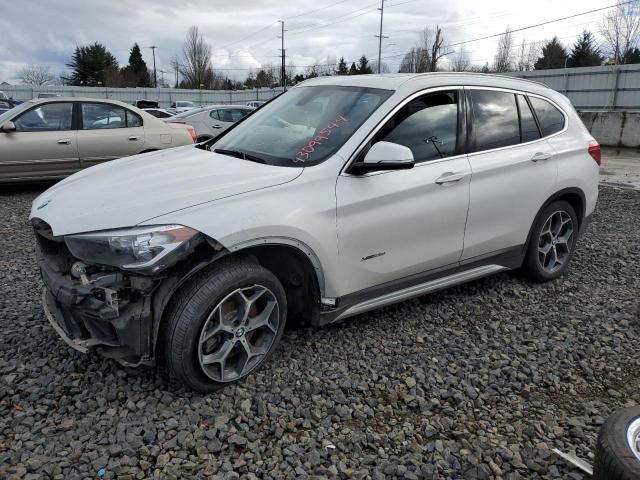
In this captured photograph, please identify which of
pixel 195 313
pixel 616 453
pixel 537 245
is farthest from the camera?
pixel 537 245

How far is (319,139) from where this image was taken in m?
3.42

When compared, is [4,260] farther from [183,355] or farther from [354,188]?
[354,188]

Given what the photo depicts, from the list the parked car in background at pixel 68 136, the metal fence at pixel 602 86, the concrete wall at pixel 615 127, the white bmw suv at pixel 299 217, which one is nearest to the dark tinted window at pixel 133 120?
the parked car in background at pixel 68 136

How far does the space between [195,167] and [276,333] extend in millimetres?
1161

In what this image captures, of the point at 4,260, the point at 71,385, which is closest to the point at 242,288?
the point at 71,385

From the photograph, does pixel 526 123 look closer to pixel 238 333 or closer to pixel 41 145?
pixel 238 333

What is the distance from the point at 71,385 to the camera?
3035 mm

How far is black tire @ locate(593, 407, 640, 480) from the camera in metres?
2.07

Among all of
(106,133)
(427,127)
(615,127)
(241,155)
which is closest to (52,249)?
(241,155)

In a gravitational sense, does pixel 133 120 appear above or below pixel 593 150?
above

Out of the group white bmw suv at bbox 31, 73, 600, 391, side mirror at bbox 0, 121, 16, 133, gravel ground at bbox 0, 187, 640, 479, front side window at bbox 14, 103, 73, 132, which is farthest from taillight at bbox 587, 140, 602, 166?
side mirror at bbox 0, 121, 16, 133

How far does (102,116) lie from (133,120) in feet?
1.58

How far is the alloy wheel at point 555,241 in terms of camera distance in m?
4.63

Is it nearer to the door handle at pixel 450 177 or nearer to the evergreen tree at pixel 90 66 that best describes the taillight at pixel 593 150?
the door handle at pixel 450 177
